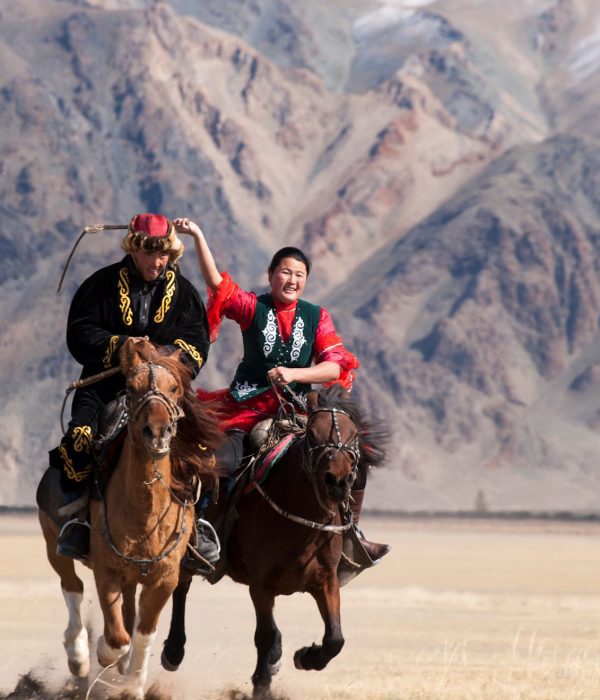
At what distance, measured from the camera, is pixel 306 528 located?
465 inches

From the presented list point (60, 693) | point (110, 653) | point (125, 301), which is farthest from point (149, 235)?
point (60, 693)

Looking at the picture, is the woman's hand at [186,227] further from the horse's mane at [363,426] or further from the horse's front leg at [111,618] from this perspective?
the horse's front leg at [111,618]

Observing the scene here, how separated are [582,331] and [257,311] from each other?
519ft

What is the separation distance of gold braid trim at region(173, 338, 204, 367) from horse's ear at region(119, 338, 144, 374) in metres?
0.75

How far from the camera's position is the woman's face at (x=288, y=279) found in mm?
12672

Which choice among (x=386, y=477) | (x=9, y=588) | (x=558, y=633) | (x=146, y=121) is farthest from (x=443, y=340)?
(x=558, y=633)

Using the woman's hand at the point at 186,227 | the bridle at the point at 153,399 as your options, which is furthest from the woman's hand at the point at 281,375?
the bridle at the point at 153,399

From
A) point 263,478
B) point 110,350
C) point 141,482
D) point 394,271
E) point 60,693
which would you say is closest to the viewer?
point 141,482

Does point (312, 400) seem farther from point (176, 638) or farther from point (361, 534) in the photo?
point (176, 638)

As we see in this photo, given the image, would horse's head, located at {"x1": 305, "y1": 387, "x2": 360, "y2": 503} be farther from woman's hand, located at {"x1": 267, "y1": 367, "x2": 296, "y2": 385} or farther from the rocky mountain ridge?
the rocky mountain ridge

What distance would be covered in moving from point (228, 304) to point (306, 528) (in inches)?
78.6

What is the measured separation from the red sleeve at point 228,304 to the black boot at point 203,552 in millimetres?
1806

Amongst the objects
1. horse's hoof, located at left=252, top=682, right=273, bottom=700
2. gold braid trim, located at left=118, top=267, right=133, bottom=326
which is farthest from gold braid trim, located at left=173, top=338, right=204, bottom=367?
horse's hoof, located at left=252, top=682, right=273, bottom=700

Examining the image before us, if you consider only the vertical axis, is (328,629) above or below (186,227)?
below
